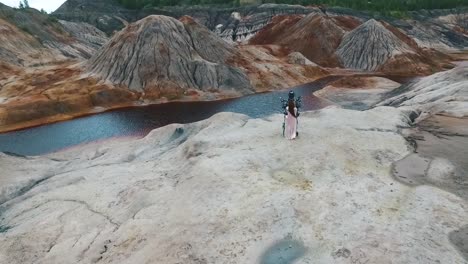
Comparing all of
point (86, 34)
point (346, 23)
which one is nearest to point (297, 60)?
point (346, 23)

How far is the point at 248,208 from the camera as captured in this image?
54.5 ft

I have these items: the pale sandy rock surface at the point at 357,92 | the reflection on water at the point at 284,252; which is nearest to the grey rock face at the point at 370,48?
the pale sandy rock surface at the point at 357,92

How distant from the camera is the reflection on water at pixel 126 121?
46219mm

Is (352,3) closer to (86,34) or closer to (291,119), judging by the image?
(86,34)

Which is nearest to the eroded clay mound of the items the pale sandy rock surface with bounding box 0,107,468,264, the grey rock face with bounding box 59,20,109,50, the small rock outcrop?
the small rock outcrop

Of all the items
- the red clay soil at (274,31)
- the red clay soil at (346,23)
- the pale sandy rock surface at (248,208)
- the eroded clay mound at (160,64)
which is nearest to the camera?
the pale sandy rock surface at (248,208)

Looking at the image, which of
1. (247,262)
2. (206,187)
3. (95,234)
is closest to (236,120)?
(206,187)

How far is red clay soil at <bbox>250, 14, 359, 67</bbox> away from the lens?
10256cm

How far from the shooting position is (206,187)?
1856 cm

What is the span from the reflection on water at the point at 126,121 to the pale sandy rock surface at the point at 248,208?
2124cm

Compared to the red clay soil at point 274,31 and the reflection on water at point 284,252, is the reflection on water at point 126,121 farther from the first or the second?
the red clay soil at point 274,31

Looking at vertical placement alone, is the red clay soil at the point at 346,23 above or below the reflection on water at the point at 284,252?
above

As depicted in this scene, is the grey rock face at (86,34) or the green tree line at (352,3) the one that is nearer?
the grey rock face at (86,34)

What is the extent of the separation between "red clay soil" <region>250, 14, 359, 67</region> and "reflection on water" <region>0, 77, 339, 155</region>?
35350mm
